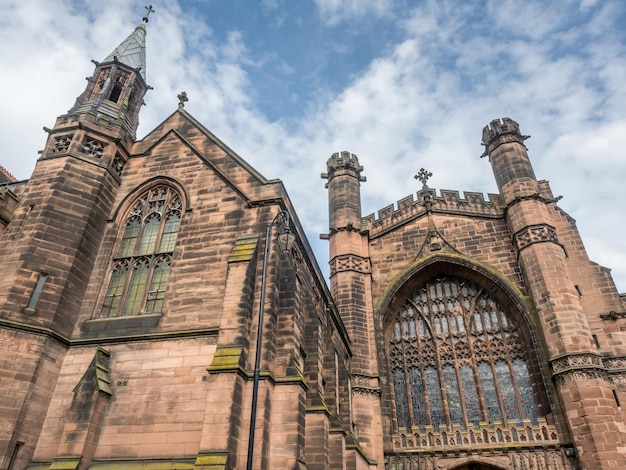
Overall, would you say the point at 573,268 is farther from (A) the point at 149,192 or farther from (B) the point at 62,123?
(B) the point at 62,123

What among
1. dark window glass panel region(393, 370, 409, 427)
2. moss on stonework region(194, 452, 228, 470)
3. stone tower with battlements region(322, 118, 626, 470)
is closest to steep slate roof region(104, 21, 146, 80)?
stone tower with battlements region(322, 118, 626, 470)

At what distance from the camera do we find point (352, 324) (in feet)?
60.6

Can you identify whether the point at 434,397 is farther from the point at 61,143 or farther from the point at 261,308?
the point at 61,143

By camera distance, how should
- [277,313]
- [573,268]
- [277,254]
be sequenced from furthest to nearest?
[573,268]
[277,254]
[277,313]

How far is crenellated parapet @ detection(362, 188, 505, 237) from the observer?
21188 millimetres

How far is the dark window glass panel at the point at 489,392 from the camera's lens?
56.6 feet

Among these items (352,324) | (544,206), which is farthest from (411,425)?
(544,206)

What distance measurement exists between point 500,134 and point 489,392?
11025mm

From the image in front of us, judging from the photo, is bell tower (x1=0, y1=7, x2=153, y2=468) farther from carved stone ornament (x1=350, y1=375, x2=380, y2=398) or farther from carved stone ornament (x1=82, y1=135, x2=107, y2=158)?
carved stone ornament (x1=350, y1=375, x2=380, y2=398)

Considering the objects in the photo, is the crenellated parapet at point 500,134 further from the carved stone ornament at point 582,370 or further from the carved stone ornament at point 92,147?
the carved stone ornament at point 92,147

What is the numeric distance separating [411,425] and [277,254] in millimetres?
10171

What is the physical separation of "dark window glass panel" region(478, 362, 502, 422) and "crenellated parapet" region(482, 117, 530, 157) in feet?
31.9

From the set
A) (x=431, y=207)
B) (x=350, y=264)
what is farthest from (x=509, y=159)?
(x=350, y=264)

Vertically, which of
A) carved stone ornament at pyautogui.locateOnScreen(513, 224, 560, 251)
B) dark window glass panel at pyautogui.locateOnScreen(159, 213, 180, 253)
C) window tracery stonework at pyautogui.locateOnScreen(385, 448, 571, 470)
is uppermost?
carved stone ornament at pyautogui.locateOnScreen(513, 224, 560, 251)
